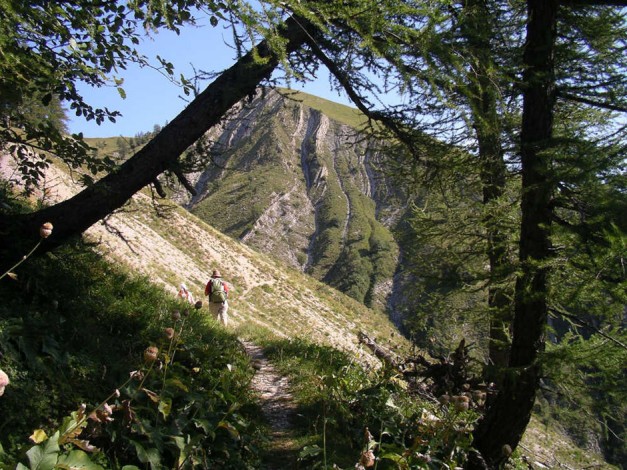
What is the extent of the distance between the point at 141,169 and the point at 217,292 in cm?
746

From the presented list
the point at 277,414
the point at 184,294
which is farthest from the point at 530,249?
the point at 184,294

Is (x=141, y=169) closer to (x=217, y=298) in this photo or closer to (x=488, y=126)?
(x=488, y=126)

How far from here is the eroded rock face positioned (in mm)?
149875

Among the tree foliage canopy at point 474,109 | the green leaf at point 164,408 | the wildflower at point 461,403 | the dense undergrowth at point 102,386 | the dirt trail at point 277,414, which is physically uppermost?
the tree foliage canopy at point 474,109

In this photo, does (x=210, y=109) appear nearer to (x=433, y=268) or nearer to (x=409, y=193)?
(x=409, y=193)

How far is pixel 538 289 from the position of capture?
4.17m

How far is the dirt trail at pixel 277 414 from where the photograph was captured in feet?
13.0

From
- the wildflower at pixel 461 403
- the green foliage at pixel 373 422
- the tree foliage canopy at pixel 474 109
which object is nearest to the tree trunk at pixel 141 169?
the tree foliage canopy at pixel 474 109

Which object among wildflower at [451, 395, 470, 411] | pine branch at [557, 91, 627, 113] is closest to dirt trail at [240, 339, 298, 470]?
wildflower at [451, 395, 470, 411]

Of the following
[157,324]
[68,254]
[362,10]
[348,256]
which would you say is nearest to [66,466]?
[362,10]

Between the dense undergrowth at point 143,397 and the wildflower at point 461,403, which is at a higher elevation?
the wildflower at point 461,403

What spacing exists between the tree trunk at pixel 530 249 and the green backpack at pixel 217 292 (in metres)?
8.38

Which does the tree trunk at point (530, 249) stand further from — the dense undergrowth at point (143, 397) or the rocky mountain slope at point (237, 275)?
the rocky mountain slope at point (237, 275)

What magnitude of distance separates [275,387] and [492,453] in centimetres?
298
